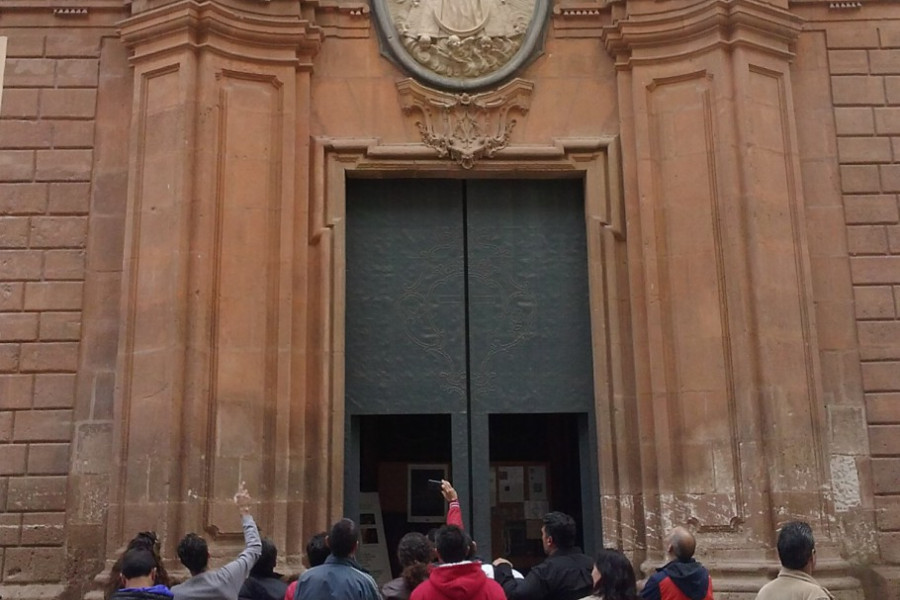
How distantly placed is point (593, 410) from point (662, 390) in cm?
99

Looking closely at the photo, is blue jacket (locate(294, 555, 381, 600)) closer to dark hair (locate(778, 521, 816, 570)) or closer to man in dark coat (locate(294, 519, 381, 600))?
man in dark coat (locate(294, 519, 381, 600))

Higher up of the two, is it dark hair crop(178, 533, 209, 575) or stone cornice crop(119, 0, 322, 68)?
stone cornice crop(119, 0, 322, 68)

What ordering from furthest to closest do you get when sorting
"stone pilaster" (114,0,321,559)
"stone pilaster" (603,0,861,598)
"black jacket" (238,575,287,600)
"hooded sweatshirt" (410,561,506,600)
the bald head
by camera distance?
"stone pilaster" (603,0,861,598), "stone pilaster" (114,0,321,559), "black jacket" (238,575,287,600), the bald head, "hooded sweatshirt" (410,561,506,600)

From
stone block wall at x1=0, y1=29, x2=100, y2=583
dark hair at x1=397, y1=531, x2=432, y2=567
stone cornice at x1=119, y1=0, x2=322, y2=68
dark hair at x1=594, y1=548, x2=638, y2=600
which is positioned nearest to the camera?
dark hair at x1=594, y1=548, x2=638, y2=600

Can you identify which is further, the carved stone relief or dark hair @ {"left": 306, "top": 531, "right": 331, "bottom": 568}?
the carved stone relief

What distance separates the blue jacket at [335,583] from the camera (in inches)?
254

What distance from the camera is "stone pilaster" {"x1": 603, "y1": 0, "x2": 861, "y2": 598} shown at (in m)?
10.8

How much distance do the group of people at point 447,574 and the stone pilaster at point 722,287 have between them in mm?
4045

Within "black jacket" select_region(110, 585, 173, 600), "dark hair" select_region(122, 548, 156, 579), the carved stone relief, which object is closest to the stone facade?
the carved stone relief

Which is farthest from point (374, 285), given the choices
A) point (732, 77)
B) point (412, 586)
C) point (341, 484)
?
point (412, 586)

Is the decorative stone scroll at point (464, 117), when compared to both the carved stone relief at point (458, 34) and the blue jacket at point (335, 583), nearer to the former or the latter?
the carved stone relief at point (458, 34)

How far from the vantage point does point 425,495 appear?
42.9 ft

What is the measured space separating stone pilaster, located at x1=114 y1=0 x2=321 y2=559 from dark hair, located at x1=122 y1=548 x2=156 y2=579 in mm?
4555

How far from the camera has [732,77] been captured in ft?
38.9
